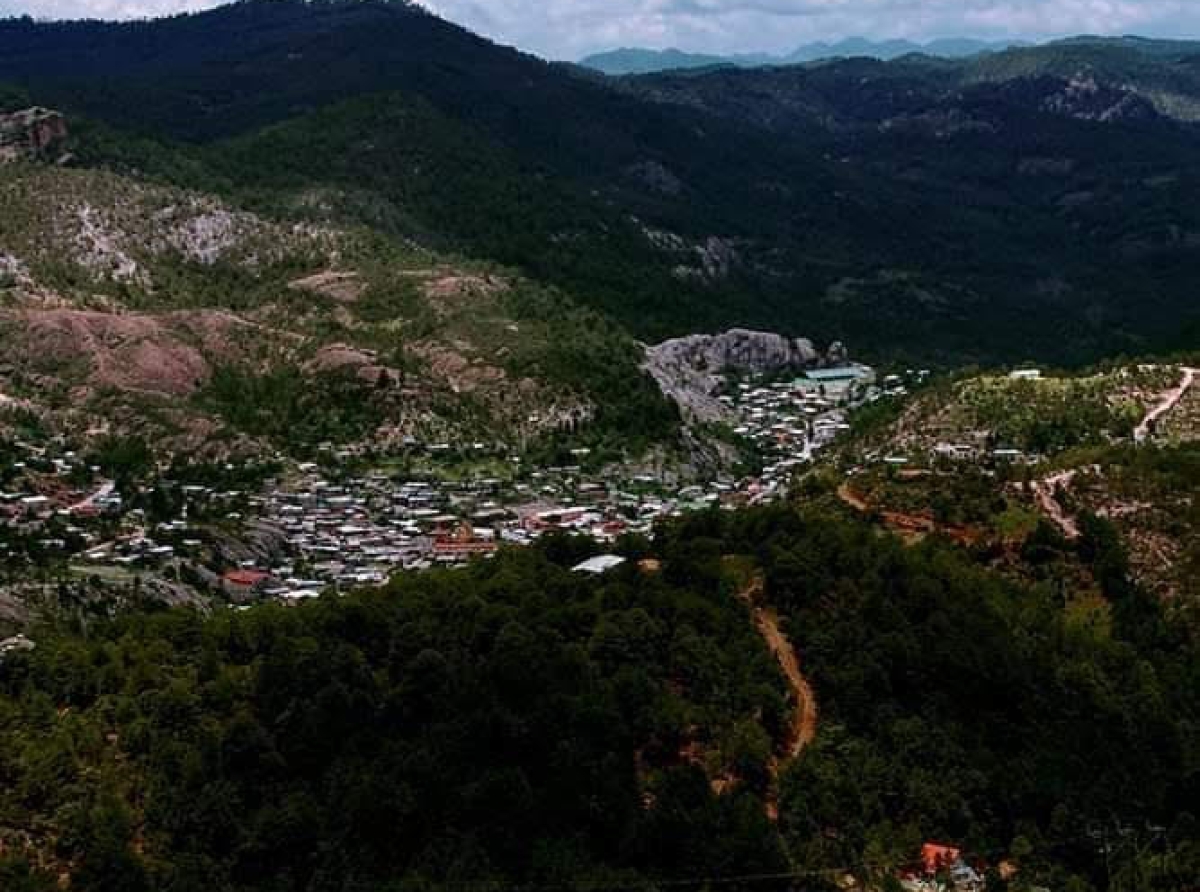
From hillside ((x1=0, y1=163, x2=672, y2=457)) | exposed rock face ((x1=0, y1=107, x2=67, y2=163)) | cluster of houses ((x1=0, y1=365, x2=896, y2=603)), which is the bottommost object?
cluster of houses ((x1=0, y1=365, x2=896, y2=603))

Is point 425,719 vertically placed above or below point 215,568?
above

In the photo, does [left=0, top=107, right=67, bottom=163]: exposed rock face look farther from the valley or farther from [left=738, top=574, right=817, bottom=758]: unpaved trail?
[left=738, top=574, right=817, bottom=758]: unpaved trail

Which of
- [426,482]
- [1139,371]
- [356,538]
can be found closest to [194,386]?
[426,482]

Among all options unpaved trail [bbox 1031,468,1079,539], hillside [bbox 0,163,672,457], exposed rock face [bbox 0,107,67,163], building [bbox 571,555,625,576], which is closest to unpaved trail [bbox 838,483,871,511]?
unpaved trail [bbox 1031,468,1079,539]

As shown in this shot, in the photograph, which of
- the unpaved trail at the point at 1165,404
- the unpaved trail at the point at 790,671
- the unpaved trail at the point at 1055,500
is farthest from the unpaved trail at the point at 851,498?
the unpaved trail at the point at 1165,404

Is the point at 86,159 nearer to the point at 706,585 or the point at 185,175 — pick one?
the point at 185,175

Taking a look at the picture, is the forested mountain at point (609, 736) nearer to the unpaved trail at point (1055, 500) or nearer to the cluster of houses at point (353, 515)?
the unpaved trail at point (1055, 500)
